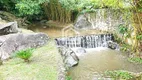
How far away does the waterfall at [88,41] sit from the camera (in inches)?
492

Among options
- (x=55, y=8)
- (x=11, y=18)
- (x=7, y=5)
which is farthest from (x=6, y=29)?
(x=55, y=8)

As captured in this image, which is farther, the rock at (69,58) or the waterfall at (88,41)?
the waterfall at (88,41)

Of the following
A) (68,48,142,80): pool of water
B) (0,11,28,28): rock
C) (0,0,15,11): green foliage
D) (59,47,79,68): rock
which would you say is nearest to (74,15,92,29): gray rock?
(0,11,28,28): rock

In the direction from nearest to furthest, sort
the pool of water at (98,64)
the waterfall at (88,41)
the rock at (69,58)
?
the pool of water at (98,64), the rock at (69,58), the waterfall at (88,41)

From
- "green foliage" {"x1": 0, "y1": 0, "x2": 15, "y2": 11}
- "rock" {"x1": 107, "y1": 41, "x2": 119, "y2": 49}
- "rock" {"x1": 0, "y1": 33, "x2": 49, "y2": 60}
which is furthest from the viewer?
"green foliage" {"x1": 0, "y1": 0, "x2": 15, "y2": 11}

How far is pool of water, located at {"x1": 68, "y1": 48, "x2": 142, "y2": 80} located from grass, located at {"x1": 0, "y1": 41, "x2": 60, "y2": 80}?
1.20 metres

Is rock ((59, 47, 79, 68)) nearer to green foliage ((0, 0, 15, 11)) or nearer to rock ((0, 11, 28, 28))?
rock ((0, 11, 28, 28))

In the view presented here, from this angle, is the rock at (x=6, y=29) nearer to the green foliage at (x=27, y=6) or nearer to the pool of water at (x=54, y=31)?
the pool of water at (x=54, y=31)

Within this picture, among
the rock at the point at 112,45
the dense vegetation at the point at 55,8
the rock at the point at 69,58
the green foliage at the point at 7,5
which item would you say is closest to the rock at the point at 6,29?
the rock at the point at 69,58

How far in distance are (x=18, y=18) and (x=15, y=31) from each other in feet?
16.9

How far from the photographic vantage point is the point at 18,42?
359 inches

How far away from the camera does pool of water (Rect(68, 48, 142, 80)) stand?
8750 mm

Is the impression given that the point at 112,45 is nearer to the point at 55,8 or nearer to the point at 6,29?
the point at 6,29

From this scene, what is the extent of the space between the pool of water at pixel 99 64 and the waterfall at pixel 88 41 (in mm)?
1298
